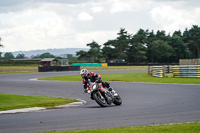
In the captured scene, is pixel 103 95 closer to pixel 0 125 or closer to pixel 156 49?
pixel 0 125

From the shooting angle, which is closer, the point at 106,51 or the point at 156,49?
the point at 156,49

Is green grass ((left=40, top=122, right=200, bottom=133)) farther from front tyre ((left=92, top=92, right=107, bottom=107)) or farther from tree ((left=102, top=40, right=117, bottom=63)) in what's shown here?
tree ((left=102, top=40, right=117, bottom=63))

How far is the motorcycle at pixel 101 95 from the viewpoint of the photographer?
48.0ft

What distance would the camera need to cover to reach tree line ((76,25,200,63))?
107500 mm

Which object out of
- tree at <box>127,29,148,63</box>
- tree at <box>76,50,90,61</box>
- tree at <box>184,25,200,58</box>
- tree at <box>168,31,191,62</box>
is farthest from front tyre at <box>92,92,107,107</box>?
tree at <box>76,50,90,61</box>

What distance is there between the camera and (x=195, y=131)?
8.49 meters

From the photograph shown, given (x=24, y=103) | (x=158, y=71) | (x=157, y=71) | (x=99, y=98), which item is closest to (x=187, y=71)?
(x=158, y=71)

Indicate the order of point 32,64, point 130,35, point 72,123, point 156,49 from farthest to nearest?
point 130,35, point 156,49, point 32,64, point 72,123

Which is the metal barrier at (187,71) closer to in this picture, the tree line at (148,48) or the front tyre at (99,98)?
the front tyre at (99,98)

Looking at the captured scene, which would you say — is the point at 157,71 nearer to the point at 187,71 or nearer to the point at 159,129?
the point at 187,71

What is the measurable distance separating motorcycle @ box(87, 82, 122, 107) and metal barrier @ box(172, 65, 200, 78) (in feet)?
67.0

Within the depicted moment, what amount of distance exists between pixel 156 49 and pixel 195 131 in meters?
99.6

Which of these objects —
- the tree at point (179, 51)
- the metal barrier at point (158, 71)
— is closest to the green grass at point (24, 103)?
the metal barrier at point (158, 71)

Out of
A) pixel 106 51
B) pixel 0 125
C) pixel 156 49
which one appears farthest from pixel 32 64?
pixel 0 125
